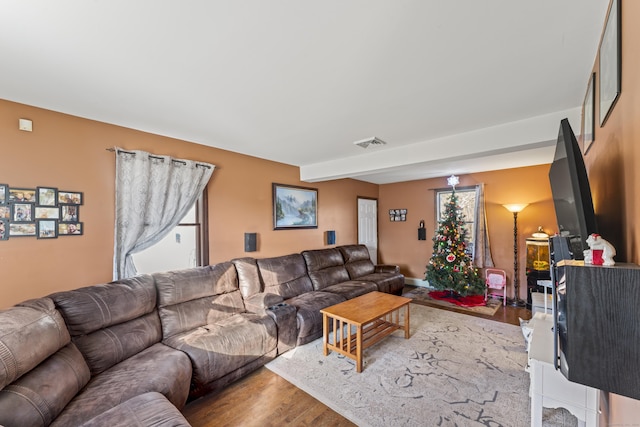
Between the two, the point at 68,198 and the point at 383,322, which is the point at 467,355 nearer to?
the point at 383,322

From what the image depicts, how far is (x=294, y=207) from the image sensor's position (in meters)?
4.50

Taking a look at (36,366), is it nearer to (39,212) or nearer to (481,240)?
(39,212)

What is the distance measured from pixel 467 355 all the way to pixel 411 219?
140 inches

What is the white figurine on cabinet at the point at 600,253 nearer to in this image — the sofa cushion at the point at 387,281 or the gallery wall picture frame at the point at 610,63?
the gallery wall picture frame at the point at 610,63

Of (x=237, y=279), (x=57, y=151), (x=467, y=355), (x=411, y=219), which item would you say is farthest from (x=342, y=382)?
(x=411, y=219)

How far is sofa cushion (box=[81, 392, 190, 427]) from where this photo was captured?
4.32 ft

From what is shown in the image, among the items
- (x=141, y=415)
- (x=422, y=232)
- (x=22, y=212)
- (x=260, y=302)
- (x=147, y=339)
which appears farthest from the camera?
(x=422, y=232)

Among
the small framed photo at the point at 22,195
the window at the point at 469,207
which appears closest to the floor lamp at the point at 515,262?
the window at the point at 469,207

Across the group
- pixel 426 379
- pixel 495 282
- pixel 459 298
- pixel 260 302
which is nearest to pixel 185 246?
pixel 260 302

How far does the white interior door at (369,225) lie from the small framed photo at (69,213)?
486cm

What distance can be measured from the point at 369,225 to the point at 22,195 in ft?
18.5

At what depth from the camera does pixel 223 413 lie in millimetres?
1988

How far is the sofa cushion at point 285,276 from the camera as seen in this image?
139 inches

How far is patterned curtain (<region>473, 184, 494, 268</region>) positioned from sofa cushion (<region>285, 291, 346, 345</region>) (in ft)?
10.5
